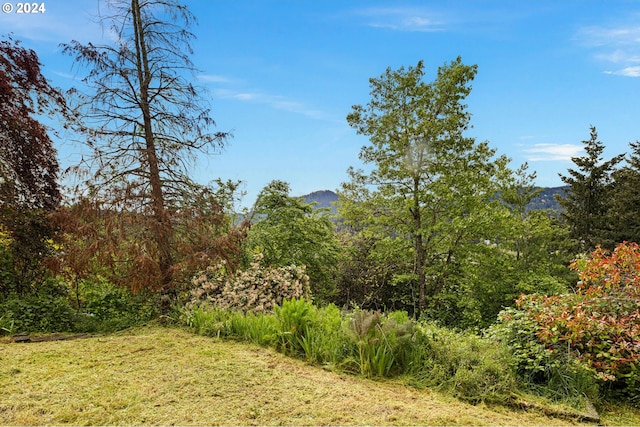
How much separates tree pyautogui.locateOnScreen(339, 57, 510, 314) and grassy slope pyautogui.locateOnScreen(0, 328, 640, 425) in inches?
238

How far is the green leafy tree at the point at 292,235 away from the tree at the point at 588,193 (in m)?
16.3

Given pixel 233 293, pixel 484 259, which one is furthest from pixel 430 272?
pixel 233 293

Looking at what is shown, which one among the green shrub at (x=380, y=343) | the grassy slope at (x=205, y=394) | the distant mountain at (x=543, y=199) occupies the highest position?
the distant mountain at (x=543, y=199)

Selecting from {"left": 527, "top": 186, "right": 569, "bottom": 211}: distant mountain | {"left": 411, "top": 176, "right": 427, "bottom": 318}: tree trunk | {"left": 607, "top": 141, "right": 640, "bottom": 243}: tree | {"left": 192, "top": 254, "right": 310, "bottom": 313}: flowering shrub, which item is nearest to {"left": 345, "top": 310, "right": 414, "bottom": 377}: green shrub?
{"left": 192, "top": 254, "right": 310, "bottom": 313}: flowering shrub

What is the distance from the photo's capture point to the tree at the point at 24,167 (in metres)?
5.70

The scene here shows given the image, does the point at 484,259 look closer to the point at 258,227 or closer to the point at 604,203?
the point at 258,227

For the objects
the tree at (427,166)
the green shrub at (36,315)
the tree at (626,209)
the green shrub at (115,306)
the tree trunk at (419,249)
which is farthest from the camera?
the tree at (626,209)

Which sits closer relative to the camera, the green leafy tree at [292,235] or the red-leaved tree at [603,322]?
the red-leaved tree at [603,322]

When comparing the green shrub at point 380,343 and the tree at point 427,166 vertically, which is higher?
the tree at point 427,166

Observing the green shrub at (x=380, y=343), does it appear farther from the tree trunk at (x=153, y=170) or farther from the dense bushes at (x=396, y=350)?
the tree trunk at (x=153, y=170)

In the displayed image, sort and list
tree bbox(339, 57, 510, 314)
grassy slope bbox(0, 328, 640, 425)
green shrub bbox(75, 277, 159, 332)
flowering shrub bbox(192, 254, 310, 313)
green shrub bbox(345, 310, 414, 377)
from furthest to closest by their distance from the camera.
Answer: tree bbox(339, 57, 510, 314) → green shrub bbox(75, 277, 159, 332) → flowering shrub bbox(192, 254, 310, 313) → green shrub bbox(345, 310, 414, 377) → grassy slope bbox(0, 328, 640, 425)

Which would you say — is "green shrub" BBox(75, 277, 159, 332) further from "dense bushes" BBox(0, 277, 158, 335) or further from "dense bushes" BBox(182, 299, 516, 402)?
"dense bushes" BBox(182, 299, 516, 402)

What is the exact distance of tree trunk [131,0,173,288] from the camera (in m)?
5.56

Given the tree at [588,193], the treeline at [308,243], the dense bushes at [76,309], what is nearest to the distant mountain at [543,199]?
the tree at [588,193]
